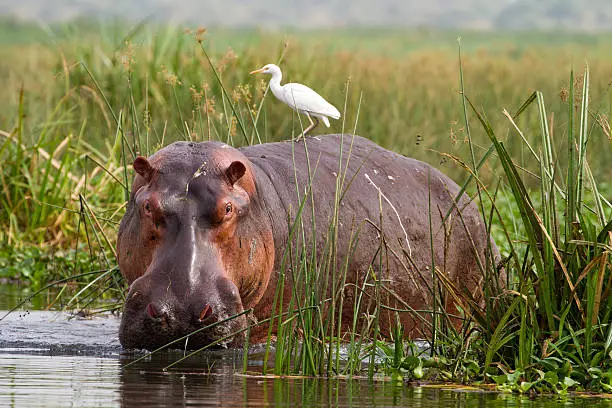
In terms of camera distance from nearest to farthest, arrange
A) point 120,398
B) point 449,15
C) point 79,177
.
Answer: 1. point 120,398
2. point 79,177
3. point 449,15

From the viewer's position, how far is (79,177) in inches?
459

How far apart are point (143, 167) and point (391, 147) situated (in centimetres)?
942

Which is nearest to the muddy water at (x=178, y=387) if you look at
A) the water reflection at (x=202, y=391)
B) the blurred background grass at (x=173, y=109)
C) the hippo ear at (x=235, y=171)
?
the water reflection at (x=202, y=391)

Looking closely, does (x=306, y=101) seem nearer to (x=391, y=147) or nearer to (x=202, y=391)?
(x=202, y=391)

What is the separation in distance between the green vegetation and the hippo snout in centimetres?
32

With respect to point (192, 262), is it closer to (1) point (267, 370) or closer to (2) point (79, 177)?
(1) point (267, 370)

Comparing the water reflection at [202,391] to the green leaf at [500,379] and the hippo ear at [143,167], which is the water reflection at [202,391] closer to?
the green leaf at [500,379]

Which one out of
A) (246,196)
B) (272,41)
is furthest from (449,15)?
(246,196)

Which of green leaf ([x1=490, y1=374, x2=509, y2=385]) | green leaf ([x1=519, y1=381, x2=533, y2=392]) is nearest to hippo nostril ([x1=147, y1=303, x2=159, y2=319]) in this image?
green leaf ([x1=490, y1=374, x2=509, y2=385])

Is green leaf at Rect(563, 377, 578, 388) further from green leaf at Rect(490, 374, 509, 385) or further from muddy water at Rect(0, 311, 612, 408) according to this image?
green leaf at Rect(490, 374, 509, 385)

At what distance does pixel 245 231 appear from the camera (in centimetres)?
612

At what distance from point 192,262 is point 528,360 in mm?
1396

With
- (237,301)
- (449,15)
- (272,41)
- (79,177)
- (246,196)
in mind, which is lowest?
(237,301)

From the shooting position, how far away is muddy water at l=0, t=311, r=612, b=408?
15.0ft
